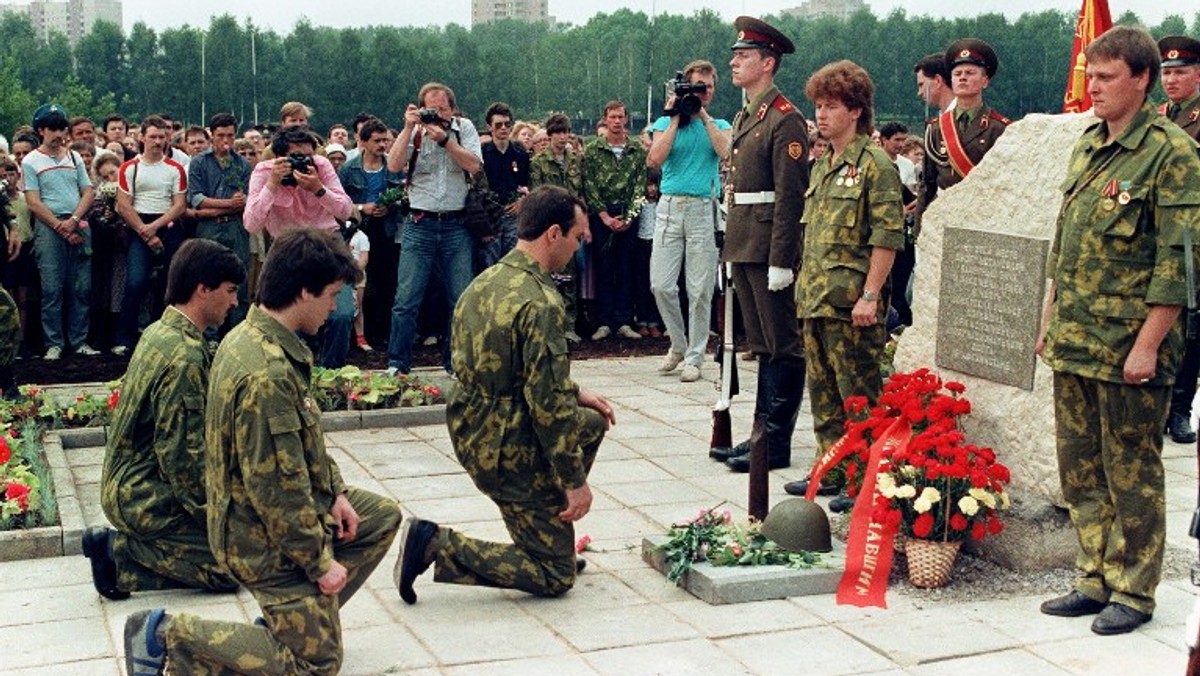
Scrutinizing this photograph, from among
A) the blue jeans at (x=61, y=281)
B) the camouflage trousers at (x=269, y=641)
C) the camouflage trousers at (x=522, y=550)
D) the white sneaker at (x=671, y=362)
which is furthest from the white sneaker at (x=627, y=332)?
the camouflage trousers at (x=269, y=641)

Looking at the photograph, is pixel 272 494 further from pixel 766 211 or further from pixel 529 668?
pixel 766 211

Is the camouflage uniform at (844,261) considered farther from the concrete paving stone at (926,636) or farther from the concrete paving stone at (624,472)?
the concrete paving stone at (926,636)

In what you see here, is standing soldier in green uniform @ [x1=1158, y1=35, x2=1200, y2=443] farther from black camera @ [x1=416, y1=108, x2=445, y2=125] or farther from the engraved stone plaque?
black camera @ [x1=416, y1=108, x2=445, y2=125]

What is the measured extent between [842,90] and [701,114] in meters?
3.08

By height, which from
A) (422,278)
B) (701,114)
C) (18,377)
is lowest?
(18,377)

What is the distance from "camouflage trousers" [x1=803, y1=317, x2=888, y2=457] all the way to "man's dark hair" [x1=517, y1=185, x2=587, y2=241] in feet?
6.08

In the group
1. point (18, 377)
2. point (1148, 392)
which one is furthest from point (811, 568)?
point (18, 377)

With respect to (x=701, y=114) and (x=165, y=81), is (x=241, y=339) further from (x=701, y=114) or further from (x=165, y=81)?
(x=165, y=81)

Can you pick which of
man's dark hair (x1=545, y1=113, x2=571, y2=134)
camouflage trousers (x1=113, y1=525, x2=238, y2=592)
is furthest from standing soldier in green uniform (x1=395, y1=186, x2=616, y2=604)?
man's dark hair (x1=545, y1=113, x2=571, y2=134)

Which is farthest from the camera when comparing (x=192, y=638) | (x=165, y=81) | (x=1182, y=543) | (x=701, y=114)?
(x=165, y=81)

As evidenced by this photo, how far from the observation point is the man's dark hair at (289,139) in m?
10.1

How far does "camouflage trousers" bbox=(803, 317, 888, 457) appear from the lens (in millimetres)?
7230

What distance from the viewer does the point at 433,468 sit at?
27.3 feet

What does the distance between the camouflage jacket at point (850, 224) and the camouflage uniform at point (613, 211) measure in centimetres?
564
